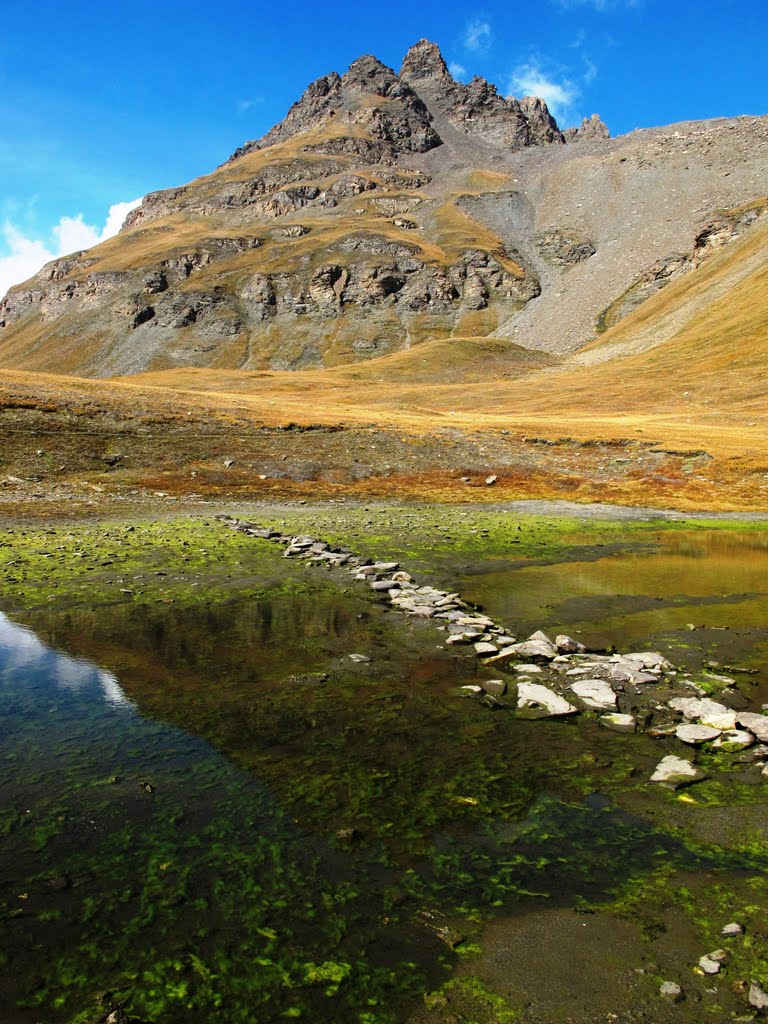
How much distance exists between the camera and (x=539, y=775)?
820 centimetres

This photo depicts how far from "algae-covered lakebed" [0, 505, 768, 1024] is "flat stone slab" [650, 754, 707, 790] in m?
0.14

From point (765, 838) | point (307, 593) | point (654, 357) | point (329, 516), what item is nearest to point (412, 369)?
point (654, 357)

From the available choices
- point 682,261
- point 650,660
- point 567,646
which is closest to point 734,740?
point 650,660

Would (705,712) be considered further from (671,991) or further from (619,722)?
(671,991)

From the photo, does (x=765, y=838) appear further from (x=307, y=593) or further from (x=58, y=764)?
(x=307, y=593)

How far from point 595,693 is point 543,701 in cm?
108

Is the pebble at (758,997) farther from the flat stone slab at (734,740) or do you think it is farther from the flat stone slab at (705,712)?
the flat stone slab at (705,712)

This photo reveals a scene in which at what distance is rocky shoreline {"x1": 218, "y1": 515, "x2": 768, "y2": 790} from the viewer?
895cm

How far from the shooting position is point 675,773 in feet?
26.7

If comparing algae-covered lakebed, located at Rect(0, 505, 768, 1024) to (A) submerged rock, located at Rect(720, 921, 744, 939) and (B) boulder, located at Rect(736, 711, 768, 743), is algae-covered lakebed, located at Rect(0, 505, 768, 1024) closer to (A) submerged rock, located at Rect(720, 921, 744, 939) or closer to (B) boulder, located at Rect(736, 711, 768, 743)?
(A) submerged rock, located at Rect(720, 921, 744, 939)

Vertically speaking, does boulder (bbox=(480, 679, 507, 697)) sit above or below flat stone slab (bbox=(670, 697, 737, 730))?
below

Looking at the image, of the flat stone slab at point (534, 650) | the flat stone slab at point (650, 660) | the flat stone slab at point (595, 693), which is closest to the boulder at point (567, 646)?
the flat stone slab at point (534, 650)

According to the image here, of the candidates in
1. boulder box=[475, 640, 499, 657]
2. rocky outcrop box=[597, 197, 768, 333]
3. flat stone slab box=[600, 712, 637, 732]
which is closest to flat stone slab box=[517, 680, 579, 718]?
flat stone slab box=[600, 712, 637, 732]

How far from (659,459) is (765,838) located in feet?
Result: 162
